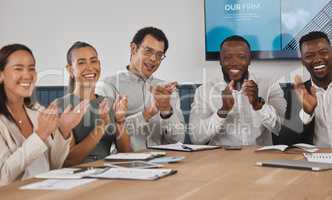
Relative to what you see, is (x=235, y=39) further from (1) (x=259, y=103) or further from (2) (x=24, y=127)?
(2) (x=24, y=127)

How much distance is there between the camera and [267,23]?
169 inches

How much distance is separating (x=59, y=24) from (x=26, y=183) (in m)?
2.79

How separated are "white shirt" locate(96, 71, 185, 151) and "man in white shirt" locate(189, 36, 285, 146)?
0.50 ft

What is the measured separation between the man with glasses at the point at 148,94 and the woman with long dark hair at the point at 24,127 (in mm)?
900

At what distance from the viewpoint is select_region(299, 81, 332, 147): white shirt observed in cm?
398

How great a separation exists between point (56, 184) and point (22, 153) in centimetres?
66

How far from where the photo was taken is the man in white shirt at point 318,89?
3.99 meters

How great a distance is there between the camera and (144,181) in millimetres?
2225

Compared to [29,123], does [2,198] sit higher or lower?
lower

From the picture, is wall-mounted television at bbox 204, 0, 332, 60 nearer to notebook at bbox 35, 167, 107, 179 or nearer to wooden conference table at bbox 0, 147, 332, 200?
wooden conference table at bbox 0, 147, 332, 200

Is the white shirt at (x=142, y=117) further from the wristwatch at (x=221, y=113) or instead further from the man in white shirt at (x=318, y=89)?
the man in white shirt at (x=318, y=89)

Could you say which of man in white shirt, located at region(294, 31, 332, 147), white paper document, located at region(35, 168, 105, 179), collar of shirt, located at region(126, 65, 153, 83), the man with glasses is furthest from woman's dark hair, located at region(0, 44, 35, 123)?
man in white shirt, located at region(294, 31, 332, 147)

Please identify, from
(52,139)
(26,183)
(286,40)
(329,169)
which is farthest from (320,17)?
(26,183)

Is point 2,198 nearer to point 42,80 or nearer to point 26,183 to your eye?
point 26,183
